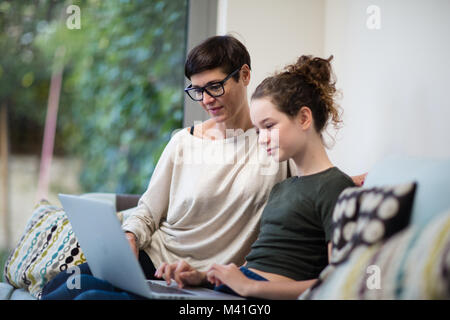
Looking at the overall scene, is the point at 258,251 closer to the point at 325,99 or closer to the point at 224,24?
the point at 325,99

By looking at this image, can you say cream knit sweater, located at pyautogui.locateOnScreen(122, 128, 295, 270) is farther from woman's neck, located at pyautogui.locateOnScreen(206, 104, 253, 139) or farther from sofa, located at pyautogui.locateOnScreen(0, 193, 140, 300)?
sofa, located at pyautogui.locateOnScreen(0, 193, 140, 300)

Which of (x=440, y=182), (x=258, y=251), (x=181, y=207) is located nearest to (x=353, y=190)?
(x=440, y=182)

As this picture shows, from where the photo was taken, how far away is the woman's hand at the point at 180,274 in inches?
53.5

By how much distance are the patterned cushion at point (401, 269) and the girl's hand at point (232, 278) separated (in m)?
0.21

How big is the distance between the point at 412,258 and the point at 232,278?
0.47 meters

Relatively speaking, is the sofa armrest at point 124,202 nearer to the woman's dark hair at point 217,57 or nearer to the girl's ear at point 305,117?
the woman's dark hair at point 217,57

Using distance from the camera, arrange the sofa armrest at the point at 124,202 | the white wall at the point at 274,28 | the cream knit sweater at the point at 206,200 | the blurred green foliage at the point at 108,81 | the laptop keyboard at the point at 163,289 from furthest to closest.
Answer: the blurred green foliage at the point at 108,81, the white wall at the point at 274,28, the sofa armrest at the point at 124,202, the cream knit sweater at the point at 206,200, the laptop keyboard at the point at 163,289

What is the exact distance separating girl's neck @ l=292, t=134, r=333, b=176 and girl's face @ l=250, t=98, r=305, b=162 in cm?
2

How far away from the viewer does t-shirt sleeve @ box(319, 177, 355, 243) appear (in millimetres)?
1250

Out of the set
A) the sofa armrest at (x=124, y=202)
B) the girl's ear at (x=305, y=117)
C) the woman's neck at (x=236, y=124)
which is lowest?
the sofa armrest at (x=124, y=202)

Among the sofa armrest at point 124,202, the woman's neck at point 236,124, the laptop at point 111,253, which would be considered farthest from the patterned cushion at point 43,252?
the woman's neck at point 236,124

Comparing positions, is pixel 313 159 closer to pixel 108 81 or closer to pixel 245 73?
pixel 245 73

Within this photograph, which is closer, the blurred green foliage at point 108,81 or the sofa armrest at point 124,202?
the sofa armrest at point 124,202

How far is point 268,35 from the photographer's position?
2295 millimetres
